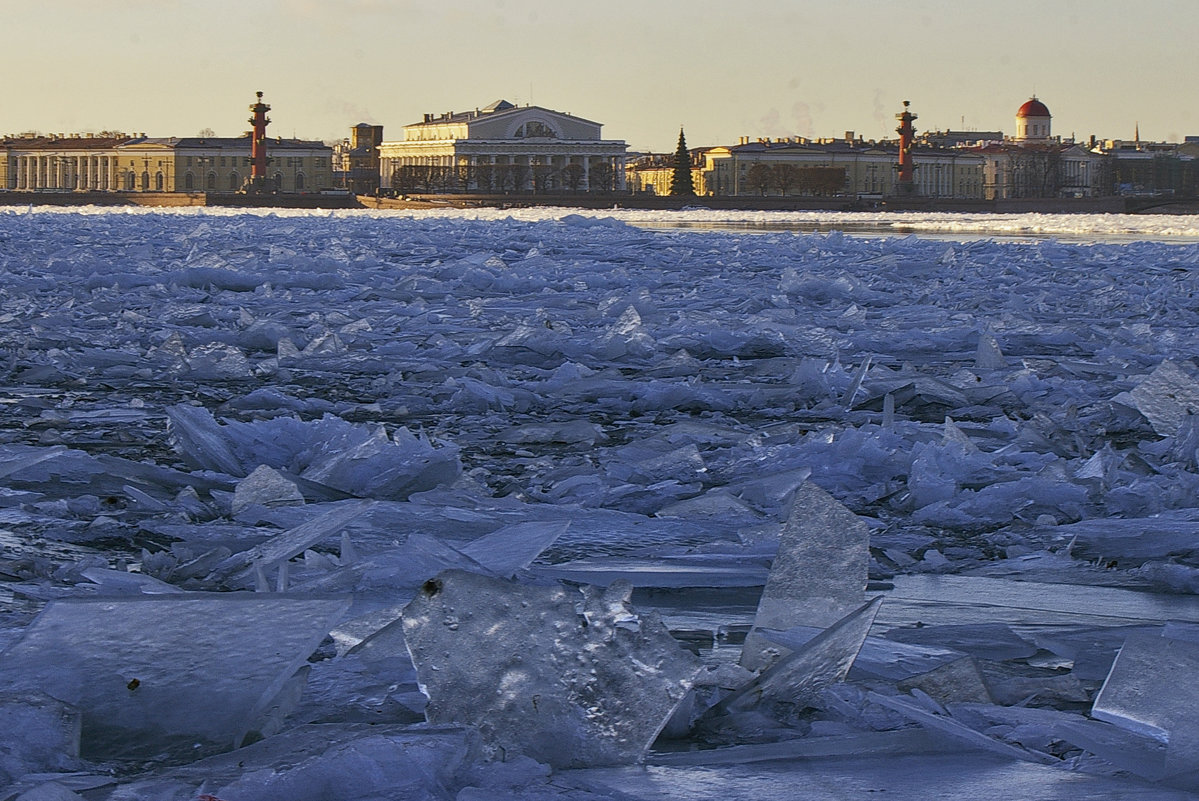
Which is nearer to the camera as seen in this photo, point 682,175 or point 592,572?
point 592,572

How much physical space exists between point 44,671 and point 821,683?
0.78 meters

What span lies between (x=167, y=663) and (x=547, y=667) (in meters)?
0.39

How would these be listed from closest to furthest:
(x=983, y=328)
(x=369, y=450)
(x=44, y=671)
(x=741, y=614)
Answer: (x=44, y=671) < (x=741, y=614) < (x=369, y=450) < (x=983, y=328)

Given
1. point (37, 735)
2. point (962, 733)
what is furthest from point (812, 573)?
point (37, 735)

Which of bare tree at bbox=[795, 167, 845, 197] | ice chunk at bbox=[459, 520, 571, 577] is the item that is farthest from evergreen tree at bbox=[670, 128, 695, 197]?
ice chunk at bbox=[459, 520, 571, 577]

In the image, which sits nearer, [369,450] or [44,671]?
[44,671]

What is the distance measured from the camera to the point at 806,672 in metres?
1.46

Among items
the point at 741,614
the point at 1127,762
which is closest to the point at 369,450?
the point at 741,614

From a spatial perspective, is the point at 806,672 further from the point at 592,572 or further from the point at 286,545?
the point at 286,545

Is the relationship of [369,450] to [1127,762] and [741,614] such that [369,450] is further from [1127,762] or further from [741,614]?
[1127,762]

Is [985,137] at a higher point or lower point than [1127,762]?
higher

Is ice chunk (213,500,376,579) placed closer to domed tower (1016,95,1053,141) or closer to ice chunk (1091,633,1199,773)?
ice chunk (1091,633,1199,773)

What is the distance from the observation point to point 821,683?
1455 millimetres

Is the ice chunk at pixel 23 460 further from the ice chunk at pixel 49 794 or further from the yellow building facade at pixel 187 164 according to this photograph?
the yellow building facade at pixel 187 164
